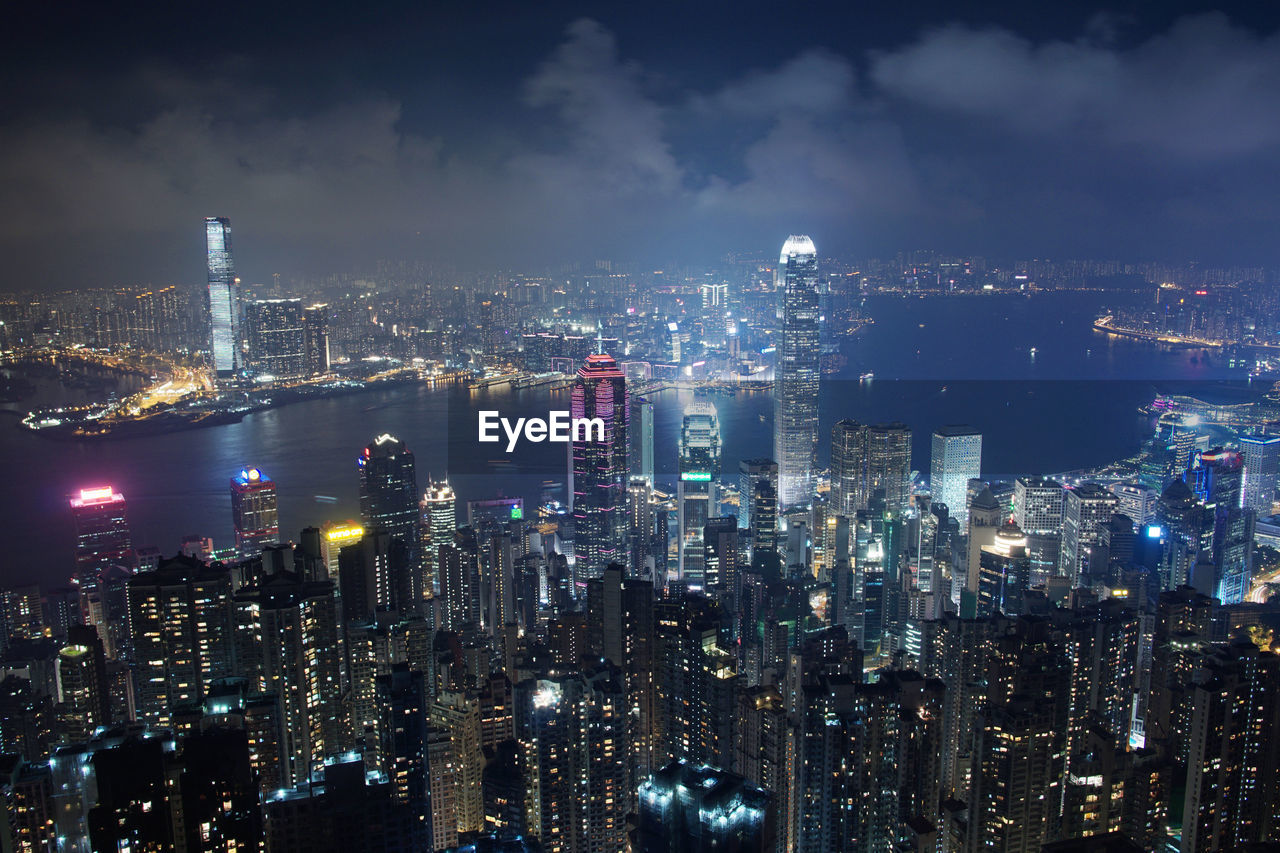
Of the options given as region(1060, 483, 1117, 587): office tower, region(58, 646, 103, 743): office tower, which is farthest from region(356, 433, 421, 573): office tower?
region(1060, 483, 1117, 587): office tower

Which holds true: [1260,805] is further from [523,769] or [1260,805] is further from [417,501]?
[417,501]

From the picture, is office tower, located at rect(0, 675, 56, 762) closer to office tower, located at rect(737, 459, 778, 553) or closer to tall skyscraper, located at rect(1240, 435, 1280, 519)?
office tower, located at rect(737, 459, 778, 553)

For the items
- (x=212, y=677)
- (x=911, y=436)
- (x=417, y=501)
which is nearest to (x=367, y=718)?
(x=212, y=677)

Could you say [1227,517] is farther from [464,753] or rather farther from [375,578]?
[375,578]

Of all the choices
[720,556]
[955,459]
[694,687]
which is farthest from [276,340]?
[955,459]

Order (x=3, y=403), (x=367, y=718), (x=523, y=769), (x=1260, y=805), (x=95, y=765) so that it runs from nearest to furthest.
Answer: (x=95, y=765), (x=1260, y=805), (x=523, y=769), (x=367, y=718), (x=3, y=403)

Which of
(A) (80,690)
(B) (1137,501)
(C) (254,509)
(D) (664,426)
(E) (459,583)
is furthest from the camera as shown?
(D) (664,426)

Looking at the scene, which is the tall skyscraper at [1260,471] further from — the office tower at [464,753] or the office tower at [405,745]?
the office tower at [405,745]
